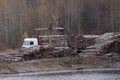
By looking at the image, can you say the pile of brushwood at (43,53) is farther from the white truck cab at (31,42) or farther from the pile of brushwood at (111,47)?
the white truck cab at (31,42)

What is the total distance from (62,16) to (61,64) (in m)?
56.1

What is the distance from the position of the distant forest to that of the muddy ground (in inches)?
1980

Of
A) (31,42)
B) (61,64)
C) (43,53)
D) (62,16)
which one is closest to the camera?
(61,64)

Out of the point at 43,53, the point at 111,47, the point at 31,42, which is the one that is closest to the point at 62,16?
the point at 31,42

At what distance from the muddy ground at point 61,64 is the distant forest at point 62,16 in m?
50.3

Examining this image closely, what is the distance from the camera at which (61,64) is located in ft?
114

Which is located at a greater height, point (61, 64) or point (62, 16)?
point (62, 16)

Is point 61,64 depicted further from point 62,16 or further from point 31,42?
point 62,16

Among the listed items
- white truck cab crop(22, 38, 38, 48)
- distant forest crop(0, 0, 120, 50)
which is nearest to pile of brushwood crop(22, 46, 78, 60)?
white truck cab crop(22, 38, 38, 48)

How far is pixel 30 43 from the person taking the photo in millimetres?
50500

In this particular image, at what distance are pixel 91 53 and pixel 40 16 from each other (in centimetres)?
5733

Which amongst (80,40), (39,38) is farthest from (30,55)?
(39,38)

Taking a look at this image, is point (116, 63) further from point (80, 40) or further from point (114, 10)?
point (114, 10)

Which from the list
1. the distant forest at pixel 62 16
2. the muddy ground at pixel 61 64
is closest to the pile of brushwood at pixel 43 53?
the muddy ground at pixel 61 64
